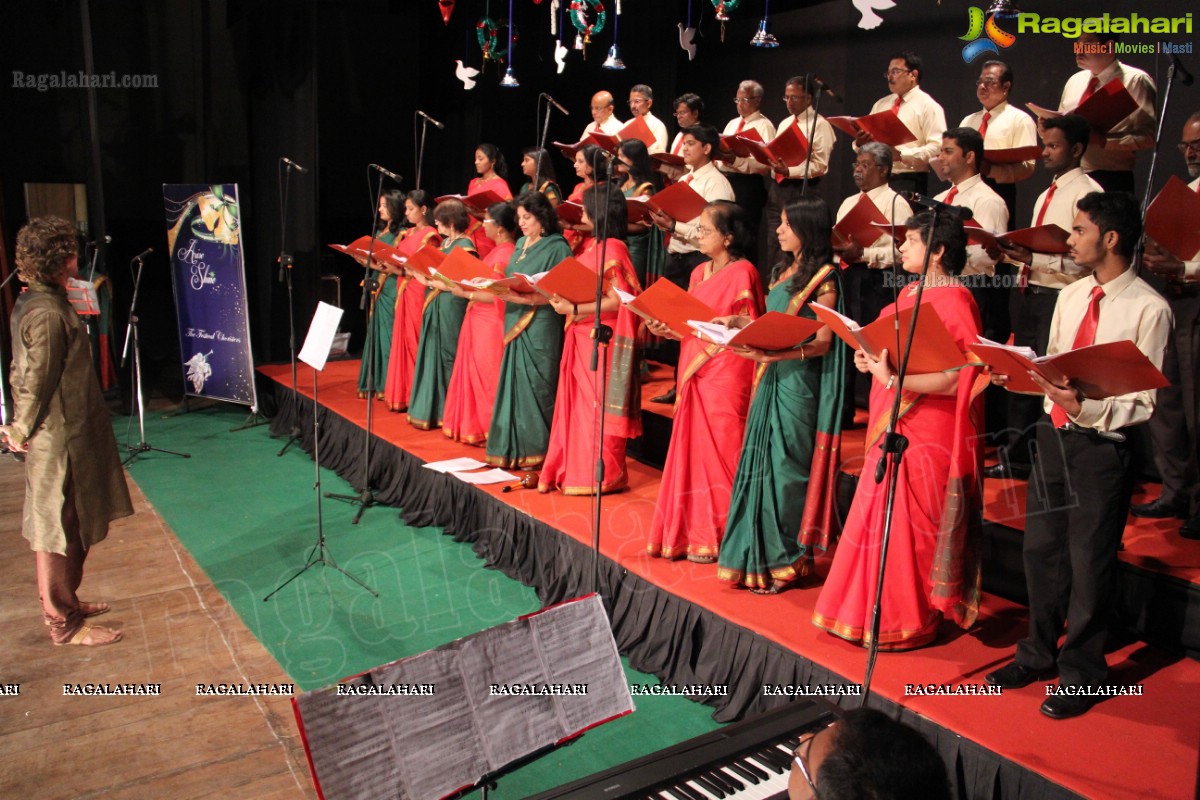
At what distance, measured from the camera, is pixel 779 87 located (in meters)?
7.34

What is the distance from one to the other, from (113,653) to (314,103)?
576cm

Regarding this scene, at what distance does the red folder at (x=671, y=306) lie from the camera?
3439 millimetres

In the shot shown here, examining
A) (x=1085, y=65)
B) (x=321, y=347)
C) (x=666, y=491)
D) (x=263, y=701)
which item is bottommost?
(x=263, y=701)

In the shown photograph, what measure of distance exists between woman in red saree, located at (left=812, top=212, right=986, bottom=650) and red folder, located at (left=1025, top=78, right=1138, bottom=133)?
1379mm

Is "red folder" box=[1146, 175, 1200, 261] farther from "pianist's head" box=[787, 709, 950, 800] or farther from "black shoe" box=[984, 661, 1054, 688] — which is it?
"pianist's head" box=[787, 709, 950, 800]

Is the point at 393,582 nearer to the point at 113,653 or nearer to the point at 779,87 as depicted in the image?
the point at 113,653

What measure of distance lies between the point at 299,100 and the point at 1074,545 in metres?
7.45

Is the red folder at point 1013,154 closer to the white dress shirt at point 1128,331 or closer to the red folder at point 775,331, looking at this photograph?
the red folder at point 775,331

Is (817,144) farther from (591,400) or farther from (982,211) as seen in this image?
(591,400)

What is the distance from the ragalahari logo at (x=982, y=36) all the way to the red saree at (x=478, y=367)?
10.3ft

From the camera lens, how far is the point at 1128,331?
102 inches

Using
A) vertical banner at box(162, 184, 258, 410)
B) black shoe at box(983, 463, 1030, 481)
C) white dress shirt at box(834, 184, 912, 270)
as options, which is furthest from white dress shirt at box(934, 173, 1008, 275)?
vertical banner at box(162, 184, 258, 410)

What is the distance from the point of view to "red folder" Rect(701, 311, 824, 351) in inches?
123

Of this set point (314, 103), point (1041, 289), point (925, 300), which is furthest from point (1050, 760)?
point (314, 103)
